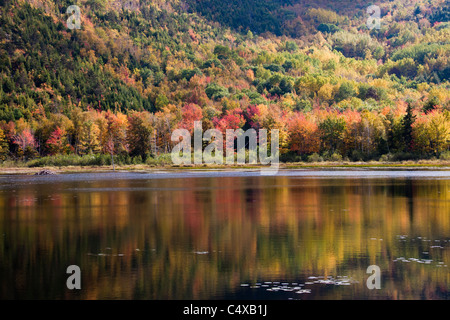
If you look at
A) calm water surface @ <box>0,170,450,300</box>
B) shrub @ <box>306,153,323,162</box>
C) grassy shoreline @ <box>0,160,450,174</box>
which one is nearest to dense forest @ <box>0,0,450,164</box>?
shrub @ <box>306,153,323,162</box>

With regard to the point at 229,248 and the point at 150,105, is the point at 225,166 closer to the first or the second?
the point at 229,248

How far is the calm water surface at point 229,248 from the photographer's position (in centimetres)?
1598

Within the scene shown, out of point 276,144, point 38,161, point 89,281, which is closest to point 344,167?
point 276,144

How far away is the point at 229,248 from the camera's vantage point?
21.3 m

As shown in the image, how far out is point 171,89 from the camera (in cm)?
18425

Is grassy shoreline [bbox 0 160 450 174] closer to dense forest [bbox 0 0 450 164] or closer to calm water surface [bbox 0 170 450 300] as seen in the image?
dense forest [bbox 0 0 450 164]

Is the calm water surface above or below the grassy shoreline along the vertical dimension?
below

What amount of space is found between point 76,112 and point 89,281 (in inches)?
4183

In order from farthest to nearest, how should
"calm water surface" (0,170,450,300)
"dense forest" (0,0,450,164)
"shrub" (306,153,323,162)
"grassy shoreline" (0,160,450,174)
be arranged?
"shrub" (306,153,323,162) → "dense forest" (0,0,450,164) → "grassy shoreline" (0,160,450,174) → "calm water surface" (0,170,450,300)

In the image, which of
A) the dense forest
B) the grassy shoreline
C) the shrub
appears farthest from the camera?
the shrub

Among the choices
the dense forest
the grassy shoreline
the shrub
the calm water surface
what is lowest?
the calm water surface

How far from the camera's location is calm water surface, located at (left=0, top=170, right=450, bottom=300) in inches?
629

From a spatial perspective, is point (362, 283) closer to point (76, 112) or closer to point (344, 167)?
point (344, 167)

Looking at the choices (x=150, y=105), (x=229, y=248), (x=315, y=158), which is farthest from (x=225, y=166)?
(x=150, y=105)
